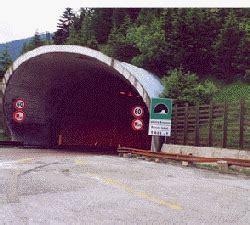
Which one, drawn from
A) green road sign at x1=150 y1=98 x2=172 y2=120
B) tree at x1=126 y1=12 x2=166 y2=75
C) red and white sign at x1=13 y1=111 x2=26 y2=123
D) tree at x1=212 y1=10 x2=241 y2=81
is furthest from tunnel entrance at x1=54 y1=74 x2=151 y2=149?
green road sign at x1=150 y1=98 x2=172 y2=120

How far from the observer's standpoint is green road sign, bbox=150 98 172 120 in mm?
23641

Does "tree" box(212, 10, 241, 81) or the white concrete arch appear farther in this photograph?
"tree" box(212, 10, 241, 81)

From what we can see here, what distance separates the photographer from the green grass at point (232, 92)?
30491 mm

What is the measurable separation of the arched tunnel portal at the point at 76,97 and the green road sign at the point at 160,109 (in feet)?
7.46

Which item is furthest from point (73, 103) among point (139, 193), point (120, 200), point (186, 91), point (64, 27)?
point (64, 27)

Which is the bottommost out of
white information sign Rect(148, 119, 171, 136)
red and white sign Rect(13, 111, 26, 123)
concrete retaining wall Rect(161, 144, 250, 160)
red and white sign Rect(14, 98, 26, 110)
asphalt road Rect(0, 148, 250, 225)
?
asphalt road Rect(0, 148, 250, 225)

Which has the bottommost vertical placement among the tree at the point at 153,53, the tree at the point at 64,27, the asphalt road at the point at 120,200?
the asphalt road at the point at 120,200

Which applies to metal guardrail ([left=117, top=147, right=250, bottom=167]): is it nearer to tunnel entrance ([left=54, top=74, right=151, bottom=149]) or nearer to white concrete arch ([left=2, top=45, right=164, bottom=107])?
white concrete arch ([left=2, top=45, right=164, bottom=107])

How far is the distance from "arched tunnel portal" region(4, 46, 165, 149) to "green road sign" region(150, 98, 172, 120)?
227cm

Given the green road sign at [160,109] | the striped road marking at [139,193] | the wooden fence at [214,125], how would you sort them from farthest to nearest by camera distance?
the green road sign at [160,109] < the wooden fence at [214,125] < the striped road marking at [139,193]

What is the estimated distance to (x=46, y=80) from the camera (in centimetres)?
3756

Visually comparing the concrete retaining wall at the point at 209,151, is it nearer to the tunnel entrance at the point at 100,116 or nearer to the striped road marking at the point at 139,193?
the striped road marking at the point at 139,193

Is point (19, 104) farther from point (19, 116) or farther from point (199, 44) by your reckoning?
point (199, 44)

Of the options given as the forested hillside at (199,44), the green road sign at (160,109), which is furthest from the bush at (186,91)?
the forested hillside at (199,44)
